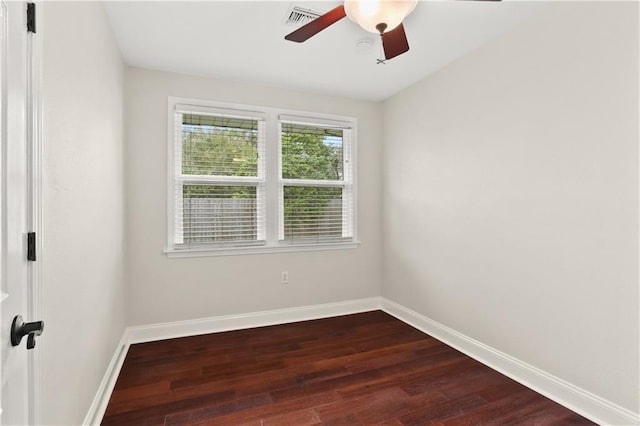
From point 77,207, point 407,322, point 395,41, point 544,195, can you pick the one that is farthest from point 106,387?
point 544,195

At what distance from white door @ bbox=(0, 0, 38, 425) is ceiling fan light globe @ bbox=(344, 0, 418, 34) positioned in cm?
126

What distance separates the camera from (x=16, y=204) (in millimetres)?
954

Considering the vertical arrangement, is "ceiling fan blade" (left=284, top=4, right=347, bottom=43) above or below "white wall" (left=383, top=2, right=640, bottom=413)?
above

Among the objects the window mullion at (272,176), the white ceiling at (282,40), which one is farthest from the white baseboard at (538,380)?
the white ceiling at (282,40)

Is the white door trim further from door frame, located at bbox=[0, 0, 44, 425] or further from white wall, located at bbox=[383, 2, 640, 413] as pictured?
white wall, located at bbox=[383, 2, 640, 413]

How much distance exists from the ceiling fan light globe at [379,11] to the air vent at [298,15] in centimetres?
68

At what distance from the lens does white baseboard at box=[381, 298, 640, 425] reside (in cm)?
179

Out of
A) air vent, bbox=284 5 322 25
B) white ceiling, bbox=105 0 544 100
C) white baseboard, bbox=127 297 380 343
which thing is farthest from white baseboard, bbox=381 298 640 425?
air vent, bbox=284 5 322 25

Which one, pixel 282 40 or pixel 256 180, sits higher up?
pixel 282 40

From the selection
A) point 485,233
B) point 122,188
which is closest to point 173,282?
point 122,188

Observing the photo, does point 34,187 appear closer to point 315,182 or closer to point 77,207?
point 77,207

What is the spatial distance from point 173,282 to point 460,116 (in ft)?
9.98

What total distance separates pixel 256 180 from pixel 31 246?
7.59 ft

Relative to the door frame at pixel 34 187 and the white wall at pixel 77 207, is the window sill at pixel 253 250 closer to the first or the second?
the white wall at pixel 77 207
